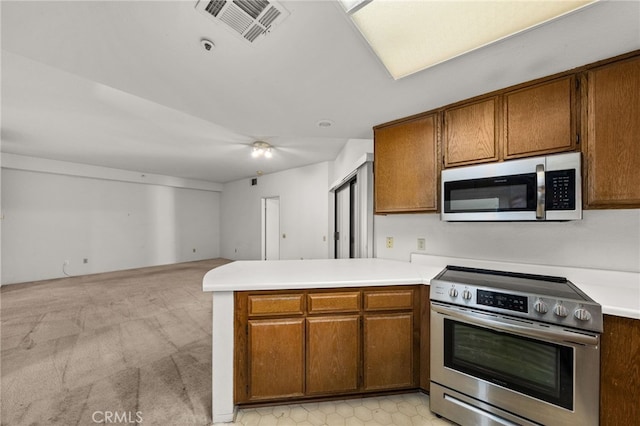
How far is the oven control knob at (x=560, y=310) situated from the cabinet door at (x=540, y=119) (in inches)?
35.9

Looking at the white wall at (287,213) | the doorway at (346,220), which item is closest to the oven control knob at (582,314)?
the doorway at (346,220)

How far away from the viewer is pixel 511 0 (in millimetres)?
1026

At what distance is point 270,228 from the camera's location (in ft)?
23.1

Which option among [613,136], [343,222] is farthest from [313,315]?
[343,222]

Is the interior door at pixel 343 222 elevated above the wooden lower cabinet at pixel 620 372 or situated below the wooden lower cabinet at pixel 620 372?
above

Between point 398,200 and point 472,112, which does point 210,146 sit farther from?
point 472,112

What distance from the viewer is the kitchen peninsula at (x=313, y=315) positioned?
1.58 m

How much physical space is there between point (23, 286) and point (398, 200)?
686cm

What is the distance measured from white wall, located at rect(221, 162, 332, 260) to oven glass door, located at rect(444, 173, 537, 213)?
3395mm

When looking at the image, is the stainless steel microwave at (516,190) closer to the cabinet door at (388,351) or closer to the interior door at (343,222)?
the cabinet door at (388,351)

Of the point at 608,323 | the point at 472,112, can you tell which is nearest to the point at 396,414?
the point at 608,323

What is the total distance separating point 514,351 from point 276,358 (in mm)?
1420

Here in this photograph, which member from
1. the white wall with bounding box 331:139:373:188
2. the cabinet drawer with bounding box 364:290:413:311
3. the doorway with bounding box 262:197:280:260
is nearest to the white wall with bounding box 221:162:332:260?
the doorway with bounding box 262:197:280:260

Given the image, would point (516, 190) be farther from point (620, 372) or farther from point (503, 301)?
point (620, 372)
